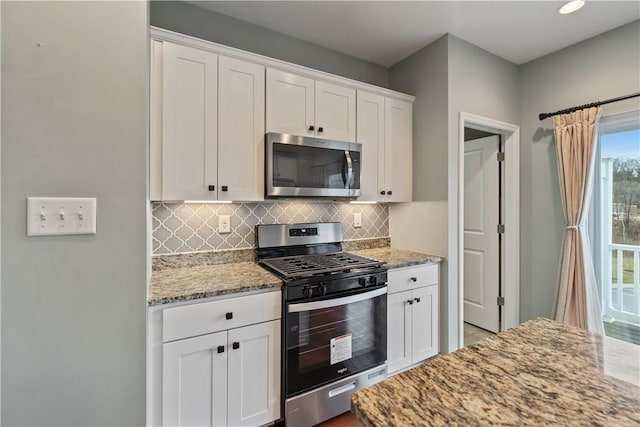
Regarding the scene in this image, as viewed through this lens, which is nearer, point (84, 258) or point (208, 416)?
point (84, 258)

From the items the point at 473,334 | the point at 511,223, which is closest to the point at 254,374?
the point at 473,334

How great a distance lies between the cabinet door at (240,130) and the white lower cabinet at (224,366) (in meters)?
0.72

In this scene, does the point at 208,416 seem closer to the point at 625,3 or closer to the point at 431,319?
the point at 431,319

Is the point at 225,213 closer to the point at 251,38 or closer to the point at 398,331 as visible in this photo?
the point at 251,38

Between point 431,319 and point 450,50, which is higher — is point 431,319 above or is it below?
below

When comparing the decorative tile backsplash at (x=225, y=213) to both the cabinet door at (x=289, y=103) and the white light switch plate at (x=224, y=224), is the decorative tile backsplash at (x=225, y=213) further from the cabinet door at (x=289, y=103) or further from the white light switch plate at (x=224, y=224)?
the cabinet door at (x=289, y=103)

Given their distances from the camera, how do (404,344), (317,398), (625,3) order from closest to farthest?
(317,398)
(625,3)
(404,344)

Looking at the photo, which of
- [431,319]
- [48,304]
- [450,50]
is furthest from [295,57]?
[431,319]

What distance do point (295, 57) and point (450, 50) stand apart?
1.28 m

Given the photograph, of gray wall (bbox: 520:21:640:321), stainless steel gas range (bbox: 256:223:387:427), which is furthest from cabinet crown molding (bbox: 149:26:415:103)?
gray wall (bbox: 520:21:640:321)

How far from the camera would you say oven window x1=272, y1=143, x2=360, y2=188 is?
1.96 metres

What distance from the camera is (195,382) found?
146 centimetres

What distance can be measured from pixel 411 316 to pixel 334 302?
79 cm

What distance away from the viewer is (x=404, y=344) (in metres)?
2.18
